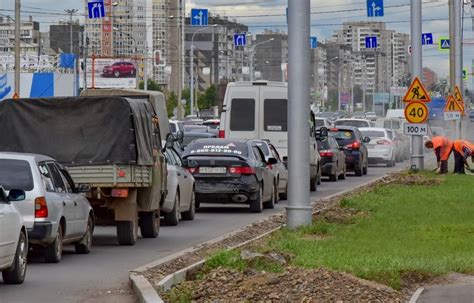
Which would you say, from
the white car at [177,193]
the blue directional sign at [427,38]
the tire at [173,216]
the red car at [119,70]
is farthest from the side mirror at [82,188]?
the red car at [119,70]

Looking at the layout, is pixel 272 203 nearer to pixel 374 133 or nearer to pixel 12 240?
pixel 12 240

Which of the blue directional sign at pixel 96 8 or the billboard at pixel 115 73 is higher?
the blue directional sign at pixel 96 8

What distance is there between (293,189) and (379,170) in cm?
3437

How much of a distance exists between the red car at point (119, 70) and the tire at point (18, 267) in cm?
10620

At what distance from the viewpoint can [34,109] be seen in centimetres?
2180

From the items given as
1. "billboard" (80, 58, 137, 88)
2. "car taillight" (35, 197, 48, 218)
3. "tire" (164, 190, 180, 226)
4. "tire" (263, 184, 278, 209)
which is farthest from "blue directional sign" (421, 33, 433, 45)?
"car taillight" (35, 197, 48, 218)

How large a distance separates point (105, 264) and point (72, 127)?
3.77 meters

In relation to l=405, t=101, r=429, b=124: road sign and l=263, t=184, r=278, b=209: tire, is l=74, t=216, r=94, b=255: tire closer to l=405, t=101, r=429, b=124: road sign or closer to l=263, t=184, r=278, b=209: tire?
l=263, t=184, r=278, b=209: tire

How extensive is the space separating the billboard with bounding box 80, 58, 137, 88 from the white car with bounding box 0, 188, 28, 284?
106 meters

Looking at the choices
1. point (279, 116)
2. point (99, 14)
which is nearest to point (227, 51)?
point (99, 14)

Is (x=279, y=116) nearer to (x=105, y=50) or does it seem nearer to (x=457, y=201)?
(x=457, y=201)

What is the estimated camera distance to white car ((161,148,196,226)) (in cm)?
2564

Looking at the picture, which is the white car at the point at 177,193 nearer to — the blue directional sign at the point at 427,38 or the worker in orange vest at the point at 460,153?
the worker in orange vest at the point at 460,153

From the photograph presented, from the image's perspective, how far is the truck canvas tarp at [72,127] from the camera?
21.3m
